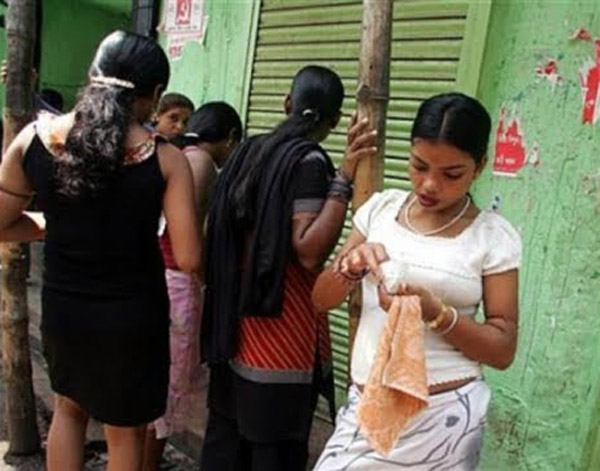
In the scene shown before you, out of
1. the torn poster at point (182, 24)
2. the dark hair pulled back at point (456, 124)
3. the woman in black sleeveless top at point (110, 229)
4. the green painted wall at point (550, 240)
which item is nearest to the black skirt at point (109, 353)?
the woman in black sleeveless top at point (110, 229)

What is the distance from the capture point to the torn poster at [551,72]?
114 inches

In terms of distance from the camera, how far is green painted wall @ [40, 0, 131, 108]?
888 cm

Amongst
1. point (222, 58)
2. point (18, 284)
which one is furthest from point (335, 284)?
point (222, 58)

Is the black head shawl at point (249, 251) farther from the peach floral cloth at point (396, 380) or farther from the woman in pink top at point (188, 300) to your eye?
the peach floral cloth at point (396, 380)

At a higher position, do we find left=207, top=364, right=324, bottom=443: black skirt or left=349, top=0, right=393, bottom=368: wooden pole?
left=349, top=0, right=393, bottom=368: wooden pole

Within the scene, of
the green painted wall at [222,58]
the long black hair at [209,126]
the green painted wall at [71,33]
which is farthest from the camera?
the green painted wall at [71,33]

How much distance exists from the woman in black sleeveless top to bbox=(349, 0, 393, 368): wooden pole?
621 mm

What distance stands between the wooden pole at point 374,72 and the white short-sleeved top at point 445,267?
0.17m

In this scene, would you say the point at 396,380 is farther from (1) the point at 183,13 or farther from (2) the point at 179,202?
(1) the point at 183,13

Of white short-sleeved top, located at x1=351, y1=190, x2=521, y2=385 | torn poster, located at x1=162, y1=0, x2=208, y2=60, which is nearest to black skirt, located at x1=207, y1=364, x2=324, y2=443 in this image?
white short-sleeved top, located at x1=351, y1=190, x2=521, y2=385

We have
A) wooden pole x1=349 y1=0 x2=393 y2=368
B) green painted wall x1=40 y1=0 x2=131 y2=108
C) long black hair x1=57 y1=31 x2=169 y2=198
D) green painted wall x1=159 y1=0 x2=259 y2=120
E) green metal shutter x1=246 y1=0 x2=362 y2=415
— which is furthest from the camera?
green painted wall x1=40 y1=0 x2=131 y2=108

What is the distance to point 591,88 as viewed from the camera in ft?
9.12

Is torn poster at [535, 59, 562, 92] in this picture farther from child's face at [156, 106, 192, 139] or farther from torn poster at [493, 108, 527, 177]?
child's face at [156, 106, 192, 139]

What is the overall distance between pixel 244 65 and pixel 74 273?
2457 millimetres
